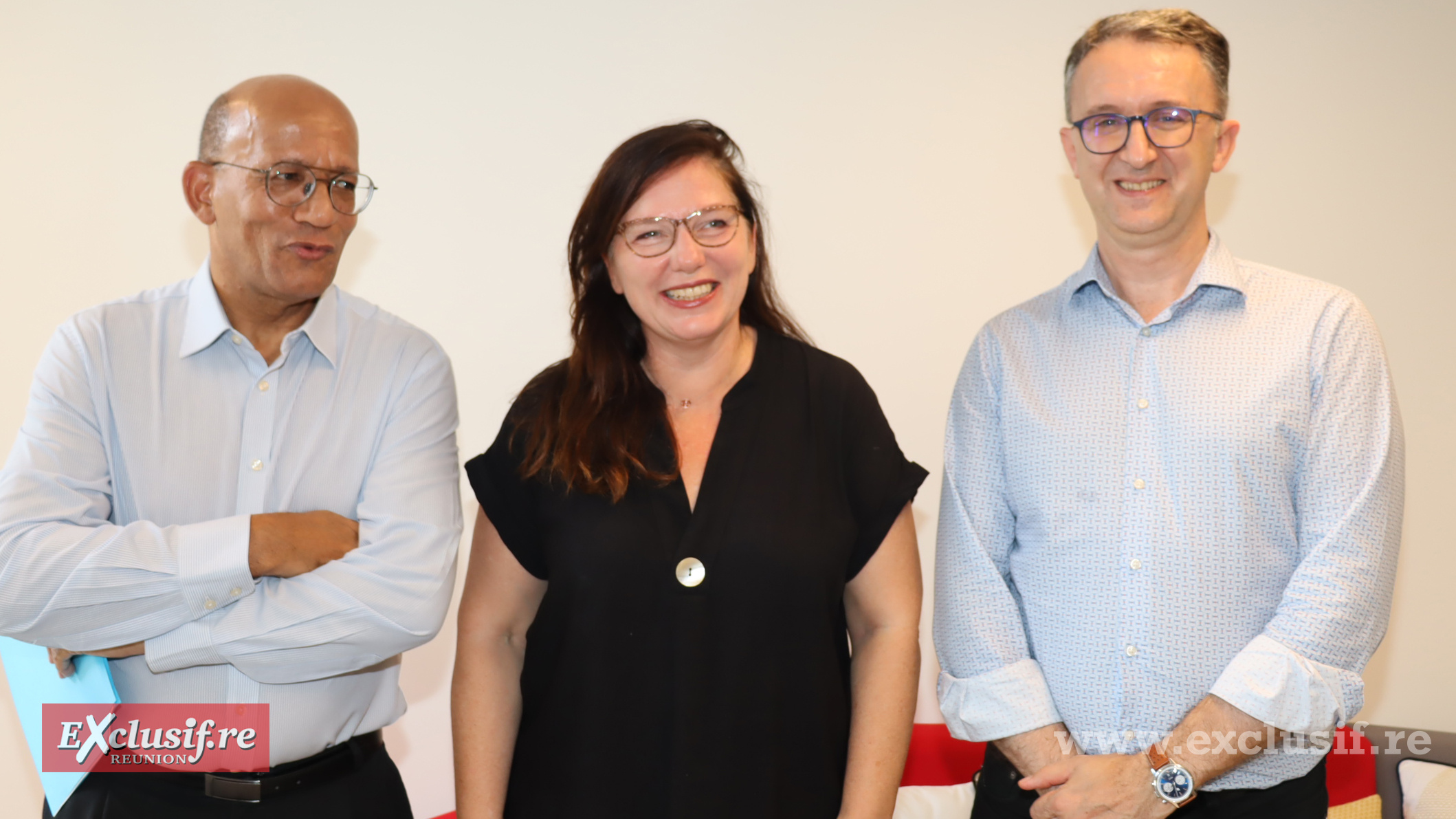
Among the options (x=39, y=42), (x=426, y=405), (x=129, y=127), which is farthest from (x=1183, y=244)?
(x=39, y=42)

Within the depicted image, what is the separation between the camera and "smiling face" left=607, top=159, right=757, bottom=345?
1980 mm

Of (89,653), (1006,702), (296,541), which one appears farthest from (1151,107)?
(89,653)

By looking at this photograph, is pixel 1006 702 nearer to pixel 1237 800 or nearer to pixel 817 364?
pixel 1237 800

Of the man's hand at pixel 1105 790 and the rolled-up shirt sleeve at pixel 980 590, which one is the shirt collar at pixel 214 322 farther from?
the man's hand at pixel 1105 790

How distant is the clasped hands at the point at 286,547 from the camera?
1896mm

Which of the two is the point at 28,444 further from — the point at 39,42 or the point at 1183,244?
the point at 1183,244

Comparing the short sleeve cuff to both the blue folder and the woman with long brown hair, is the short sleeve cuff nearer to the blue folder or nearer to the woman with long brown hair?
the blue folder

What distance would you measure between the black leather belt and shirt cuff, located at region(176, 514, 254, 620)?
1.03ft

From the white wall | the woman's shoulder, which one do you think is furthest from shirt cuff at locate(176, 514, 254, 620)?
the white wall

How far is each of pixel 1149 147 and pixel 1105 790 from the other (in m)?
1.14

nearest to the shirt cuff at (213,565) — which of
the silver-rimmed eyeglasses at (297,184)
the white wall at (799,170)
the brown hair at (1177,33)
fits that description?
the silver-rimmed eyeglasses at (297,184)

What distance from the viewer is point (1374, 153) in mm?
3562

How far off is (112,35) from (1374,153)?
4043 millimetres

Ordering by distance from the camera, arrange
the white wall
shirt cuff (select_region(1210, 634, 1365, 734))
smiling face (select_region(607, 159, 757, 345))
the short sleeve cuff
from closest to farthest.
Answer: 1. shirt cuff (select_region(1210, 634, 1365, 734))
2. the short sleeve cuff
3. smiling face (select_region(607, 159, 757, 345))
4. the white wall
